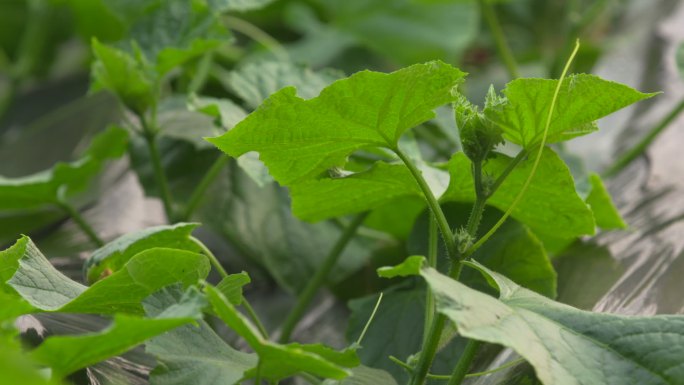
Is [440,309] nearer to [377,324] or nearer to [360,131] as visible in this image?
[360,131]

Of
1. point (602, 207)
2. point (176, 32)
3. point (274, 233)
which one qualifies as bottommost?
point (274, 233)

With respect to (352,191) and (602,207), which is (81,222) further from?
(602,207)

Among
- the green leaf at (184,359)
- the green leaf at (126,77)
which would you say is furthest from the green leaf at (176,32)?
the green leaf at (184,359)

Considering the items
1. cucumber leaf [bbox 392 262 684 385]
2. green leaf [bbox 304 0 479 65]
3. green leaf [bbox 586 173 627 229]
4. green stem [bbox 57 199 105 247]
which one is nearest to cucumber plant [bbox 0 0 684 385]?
cucumber leaf [bbox 392 262 684 385]

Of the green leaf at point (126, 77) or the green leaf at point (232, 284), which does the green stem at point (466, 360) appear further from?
the green leaf at point (126, 77)

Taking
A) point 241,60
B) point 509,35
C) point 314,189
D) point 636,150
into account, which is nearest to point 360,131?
point 314,189

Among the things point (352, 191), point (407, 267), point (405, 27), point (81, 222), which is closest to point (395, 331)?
point (352, 191)
